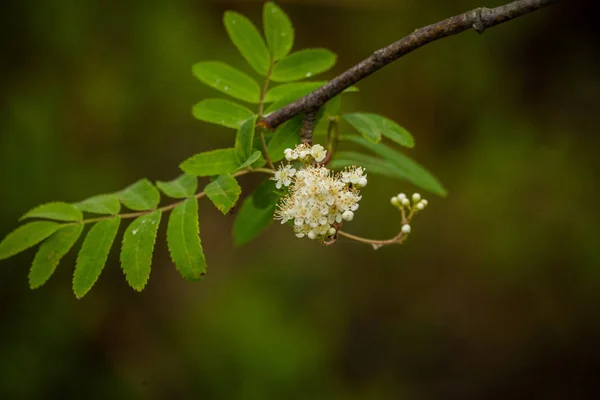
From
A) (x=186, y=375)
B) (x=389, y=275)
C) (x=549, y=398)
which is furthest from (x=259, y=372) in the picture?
(x=549, y=398)

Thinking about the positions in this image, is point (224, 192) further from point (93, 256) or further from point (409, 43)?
point (409, 43)

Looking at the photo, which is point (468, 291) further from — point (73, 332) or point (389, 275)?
point (73, 332)

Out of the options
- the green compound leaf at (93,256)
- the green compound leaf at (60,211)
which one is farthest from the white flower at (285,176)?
the green compound leaf at (60,211)

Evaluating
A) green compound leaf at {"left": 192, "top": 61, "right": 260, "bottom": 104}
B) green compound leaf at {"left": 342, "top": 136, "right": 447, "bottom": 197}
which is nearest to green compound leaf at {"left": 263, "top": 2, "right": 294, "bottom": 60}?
green compound leaf at {"left": 192, "top": 61, "right": 260, "bottom": 104}

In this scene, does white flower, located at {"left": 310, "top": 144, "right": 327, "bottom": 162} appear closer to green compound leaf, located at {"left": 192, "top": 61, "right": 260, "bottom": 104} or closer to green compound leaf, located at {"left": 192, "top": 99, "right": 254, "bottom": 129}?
green compound leaf, located at {"left": 192, "top": 99, "right": 254, "bottom": 129}

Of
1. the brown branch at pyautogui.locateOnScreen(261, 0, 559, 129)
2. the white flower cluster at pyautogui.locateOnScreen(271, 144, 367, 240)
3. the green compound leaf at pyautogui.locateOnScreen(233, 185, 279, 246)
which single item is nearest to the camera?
the brown branch at pyautogui.locateOnScreen(261, 0, 559, 129)

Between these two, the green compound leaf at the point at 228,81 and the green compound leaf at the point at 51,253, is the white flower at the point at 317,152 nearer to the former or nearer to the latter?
the green compound leaf at the point at 228,81
